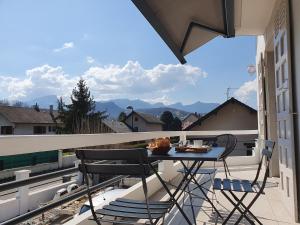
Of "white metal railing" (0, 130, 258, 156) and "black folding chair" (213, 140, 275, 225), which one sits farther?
"black folding chair" (213, 140, 275, 225)

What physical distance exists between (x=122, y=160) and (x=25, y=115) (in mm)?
42870

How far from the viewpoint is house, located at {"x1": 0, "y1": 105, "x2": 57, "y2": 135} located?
39.2 metres

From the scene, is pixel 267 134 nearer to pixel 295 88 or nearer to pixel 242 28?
pixel 242 28

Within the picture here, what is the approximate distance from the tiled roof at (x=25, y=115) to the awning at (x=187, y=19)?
37.7 m

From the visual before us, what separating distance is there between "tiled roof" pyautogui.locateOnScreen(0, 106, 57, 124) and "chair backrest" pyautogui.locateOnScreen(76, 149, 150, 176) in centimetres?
4026

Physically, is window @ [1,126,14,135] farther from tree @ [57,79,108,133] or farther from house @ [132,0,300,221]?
house @ [132,0,300,221]

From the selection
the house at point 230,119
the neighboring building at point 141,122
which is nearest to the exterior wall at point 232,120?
the house at point 230,119

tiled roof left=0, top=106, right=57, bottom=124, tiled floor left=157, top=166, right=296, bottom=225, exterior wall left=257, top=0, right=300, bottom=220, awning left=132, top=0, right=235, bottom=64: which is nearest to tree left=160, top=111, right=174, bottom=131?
tiled roof left=0, top=106, right=57, bottom=124

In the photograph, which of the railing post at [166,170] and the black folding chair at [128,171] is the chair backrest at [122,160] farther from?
the railing post at [166,170]

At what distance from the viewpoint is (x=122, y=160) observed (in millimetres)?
1935

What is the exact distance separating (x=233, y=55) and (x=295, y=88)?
676 inches

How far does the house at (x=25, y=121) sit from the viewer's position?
39.2 m

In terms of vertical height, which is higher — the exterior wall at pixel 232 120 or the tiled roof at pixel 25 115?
the tiled roof at pixel 25 115

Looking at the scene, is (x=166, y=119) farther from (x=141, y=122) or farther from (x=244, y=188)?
(x=244, y=188)
